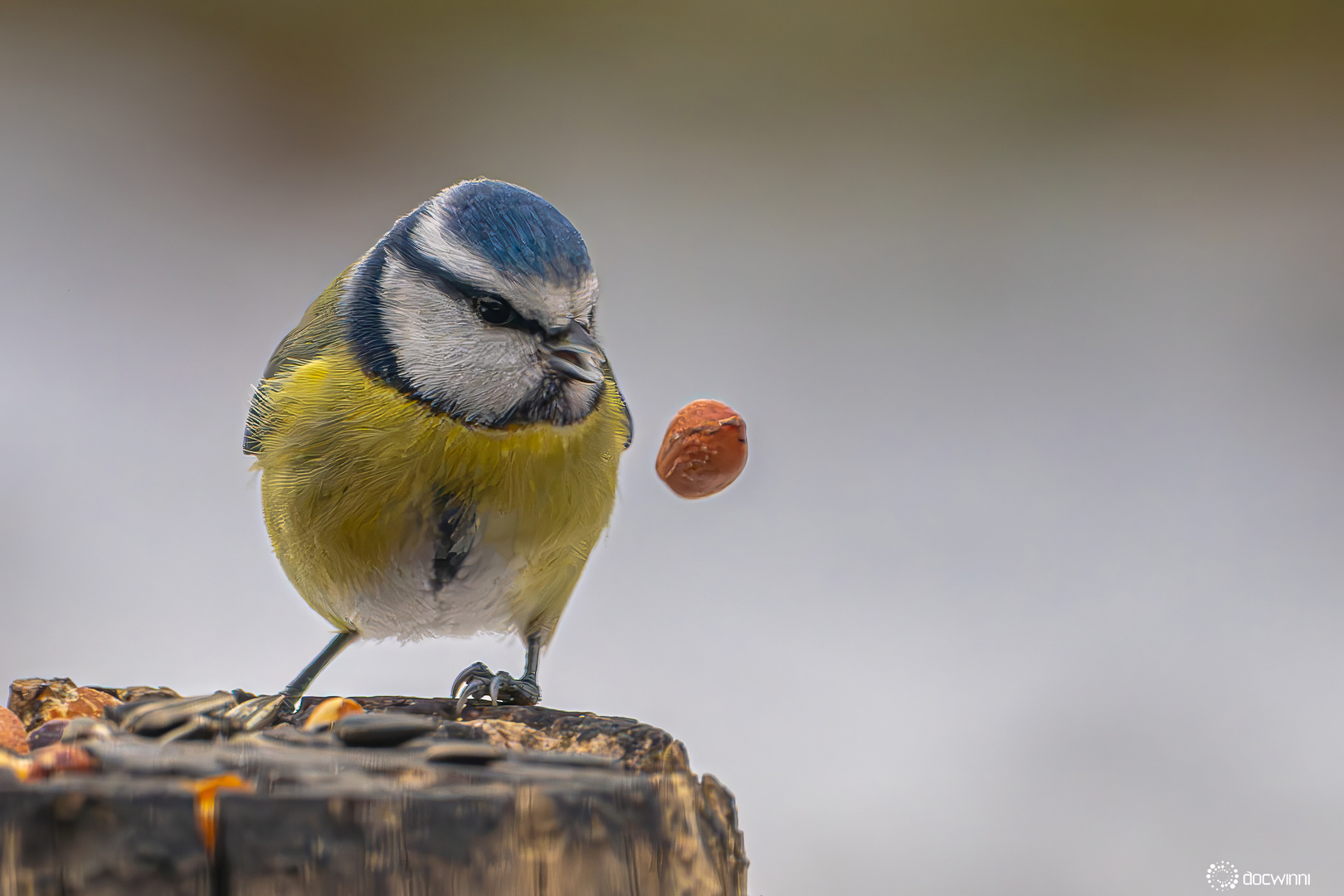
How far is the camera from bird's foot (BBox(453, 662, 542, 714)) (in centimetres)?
90

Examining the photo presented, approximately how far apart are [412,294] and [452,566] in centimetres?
22

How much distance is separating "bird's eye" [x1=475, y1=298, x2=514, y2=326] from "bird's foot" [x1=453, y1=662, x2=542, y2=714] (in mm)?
318

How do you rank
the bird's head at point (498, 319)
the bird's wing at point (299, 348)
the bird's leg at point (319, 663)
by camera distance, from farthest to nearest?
the bird's leg at point (319, 663) → the bird's wing at point (299, 348) → the bird's head at point (498, 319)

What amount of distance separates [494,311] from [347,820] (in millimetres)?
441

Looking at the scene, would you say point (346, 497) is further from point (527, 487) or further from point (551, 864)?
point (551, 864)

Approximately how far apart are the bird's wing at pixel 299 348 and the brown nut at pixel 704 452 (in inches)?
11.7

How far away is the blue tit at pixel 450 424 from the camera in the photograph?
768mm

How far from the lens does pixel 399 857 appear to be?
406mm

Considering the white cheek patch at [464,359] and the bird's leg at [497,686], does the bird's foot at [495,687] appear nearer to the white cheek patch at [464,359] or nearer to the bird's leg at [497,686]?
the bird's leg at [497,686]

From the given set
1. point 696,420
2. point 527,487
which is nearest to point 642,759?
point 527,487

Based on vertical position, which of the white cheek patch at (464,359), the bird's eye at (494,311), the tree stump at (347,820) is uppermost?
the bird's eye at (494,311)

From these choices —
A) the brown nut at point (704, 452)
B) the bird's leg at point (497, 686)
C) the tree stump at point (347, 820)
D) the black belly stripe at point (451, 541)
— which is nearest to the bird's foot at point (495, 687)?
the bird's leg at point (497, 686)

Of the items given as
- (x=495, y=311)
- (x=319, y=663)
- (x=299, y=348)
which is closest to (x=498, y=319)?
(x=495, y=311)

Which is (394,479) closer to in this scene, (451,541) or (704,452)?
(451,541)
